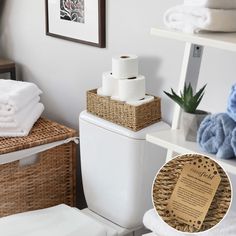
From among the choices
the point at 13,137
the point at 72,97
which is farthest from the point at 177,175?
the point at 72,97

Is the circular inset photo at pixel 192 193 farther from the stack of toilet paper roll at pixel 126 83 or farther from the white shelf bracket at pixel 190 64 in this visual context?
the stack of toilet paper roll at pixel 126 83

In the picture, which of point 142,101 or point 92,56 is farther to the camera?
point 92,56

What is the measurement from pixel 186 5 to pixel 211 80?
43cm

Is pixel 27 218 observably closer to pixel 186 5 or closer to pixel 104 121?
pixel 104 121

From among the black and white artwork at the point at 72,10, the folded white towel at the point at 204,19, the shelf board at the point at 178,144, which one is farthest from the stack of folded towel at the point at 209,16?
the black and white artwork at the point at 72,10

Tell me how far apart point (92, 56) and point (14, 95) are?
37cm

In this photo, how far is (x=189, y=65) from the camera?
142 cm

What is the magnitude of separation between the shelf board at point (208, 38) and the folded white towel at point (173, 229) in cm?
45

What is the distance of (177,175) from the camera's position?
50.3 inches

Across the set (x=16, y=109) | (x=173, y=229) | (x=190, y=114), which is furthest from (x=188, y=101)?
(x=16, y=109)

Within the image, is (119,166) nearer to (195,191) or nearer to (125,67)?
(125,67)

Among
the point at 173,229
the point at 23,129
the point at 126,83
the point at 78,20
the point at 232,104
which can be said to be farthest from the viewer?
the point at 78,20

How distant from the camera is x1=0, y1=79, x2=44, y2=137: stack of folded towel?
6.43 ft

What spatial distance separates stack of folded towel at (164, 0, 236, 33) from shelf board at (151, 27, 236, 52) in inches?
0.7
